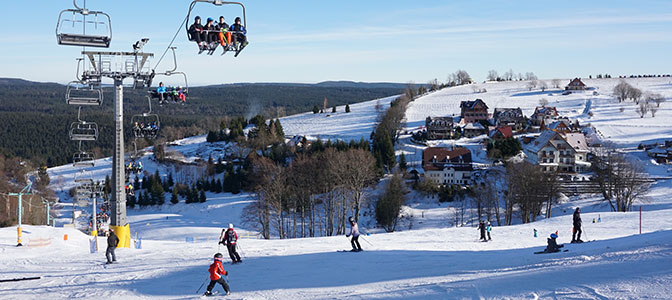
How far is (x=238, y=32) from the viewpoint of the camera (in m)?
13.0

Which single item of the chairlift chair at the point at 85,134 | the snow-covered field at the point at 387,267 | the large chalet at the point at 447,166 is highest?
the chairlift chair at the point at 85,134

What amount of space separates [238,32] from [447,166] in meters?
53.4

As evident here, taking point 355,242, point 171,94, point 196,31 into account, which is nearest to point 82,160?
point 171,94

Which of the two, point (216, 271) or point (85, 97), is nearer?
point (216, 271)

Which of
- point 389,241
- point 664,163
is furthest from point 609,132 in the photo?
point 389,241

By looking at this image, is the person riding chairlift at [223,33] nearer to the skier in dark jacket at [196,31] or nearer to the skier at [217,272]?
the skier in dark jacket at [196,31]

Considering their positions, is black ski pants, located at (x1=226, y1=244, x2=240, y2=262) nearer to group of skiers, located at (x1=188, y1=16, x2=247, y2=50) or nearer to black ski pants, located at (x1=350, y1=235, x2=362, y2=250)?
black ski pants, located at (x1=350, y1=235, x2=362, y2=250)

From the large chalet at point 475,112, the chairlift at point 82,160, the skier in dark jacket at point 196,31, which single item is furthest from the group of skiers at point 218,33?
the large chalet at point 475,112

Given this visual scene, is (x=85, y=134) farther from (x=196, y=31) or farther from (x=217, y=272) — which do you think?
(x=217, y=272)

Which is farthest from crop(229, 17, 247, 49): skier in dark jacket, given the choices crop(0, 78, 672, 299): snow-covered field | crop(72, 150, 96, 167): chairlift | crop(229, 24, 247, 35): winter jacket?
crop(72, 150, 96, 167): chairlift

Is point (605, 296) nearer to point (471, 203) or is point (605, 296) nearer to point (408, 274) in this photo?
point (408, 274)

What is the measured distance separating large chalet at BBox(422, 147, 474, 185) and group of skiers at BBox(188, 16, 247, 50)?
49440 mm

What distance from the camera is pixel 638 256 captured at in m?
13.3

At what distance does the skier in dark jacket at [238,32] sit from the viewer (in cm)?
1303
